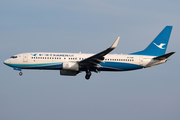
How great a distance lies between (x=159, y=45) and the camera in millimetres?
53500

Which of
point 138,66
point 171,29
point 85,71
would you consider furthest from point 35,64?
point 171,29

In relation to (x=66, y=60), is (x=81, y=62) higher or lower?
lower

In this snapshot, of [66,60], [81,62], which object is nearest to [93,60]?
[81,62]

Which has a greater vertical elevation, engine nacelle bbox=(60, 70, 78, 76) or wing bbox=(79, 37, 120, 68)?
wing bbox=(79, 37, 120, 68)

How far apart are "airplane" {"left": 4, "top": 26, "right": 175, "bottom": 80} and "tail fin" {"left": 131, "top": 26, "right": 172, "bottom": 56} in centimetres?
115

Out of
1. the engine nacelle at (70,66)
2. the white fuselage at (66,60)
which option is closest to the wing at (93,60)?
the engine nacelle at (70,66)

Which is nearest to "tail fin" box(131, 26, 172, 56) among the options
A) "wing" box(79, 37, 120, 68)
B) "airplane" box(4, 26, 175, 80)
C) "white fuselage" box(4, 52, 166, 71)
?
"airplane" box(4, 26, 175, 80)

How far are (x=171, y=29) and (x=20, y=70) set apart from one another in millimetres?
26147

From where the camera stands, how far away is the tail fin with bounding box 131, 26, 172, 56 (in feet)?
173

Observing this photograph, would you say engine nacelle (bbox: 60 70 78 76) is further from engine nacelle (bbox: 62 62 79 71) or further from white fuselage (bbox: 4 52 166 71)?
engine nacelle (bbox: 62 62 79 71)

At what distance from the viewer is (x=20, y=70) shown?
49.1m

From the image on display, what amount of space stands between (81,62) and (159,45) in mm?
14485

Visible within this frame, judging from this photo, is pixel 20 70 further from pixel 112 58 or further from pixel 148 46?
pixel 148 46

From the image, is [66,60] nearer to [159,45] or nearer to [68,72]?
[68,72]
